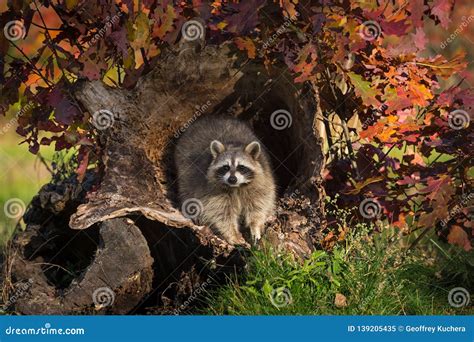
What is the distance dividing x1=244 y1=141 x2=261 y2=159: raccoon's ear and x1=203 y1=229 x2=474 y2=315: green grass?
4.30 feet

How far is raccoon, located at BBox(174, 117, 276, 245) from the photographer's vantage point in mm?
6113

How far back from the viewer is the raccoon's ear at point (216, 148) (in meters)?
6.22

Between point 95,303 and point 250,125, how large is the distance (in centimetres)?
266

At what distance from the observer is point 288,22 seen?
196 inches

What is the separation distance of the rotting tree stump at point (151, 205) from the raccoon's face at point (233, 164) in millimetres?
354

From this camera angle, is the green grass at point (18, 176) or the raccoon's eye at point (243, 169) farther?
the green grass at point (18, 176)

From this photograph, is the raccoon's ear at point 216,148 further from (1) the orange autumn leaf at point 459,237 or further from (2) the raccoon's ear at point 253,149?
(1) the orange autumn leaf at point 459,237

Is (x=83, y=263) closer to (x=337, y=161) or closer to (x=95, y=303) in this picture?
(x=95, y=303)

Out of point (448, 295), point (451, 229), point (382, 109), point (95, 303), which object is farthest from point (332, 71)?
point (95, 303)

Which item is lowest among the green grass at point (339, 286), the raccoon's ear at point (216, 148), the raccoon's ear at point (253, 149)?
the green grass at point (339, 286)

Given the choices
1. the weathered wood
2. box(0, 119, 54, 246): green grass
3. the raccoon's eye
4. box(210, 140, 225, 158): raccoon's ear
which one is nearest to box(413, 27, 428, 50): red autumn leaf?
the raccoon's eye

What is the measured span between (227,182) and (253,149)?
15.4 inches

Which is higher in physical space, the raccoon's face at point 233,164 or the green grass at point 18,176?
the raccoon's face at point 233,164

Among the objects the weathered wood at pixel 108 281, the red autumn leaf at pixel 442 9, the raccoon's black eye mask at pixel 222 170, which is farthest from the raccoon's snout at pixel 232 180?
the red autumn leaf at pixel 442 9
